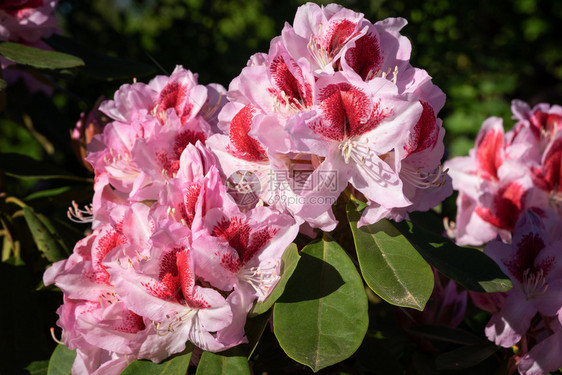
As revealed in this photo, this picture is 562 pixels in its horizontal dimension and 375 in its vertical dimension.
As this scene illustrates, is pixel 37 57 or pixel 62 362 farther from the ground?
pixel 37 57

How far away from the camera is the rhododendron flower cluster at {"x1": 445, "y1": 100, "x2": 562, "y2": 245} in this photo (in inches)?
50.5

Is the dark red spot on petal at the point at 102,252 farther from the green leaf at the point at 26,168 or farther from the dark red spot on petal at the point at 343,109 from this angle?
the green leaf at the point at 26,168

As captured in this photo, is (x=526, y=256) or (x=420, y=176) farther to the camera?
(x=526, y=256)

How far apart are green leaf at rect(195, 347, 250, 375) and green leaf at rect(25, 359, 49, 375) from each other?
47 centimetres

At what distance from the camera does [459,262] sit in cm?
96

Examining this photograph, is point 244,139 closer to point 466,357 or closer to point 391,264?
point 391,264

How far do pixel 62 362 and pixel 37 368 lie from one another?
172 mm

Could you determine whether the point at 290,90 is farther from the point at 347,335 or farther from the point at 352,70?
the point at 347,335

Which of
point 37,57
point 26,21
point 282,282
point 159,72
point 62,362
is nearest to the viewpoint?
point 282,282

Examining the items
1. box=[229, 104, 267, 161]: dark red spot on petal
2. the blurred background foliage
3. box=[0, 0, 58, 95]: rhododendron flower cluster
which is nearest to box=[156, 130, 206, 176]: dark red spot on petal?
box=[229, 104, 267, 161]: dark red spot on petal

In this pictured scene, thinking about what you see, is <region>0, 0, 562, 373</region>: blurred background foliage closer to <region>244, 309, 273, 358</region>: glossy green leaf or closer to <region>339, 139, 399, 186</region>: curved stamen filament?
<region>244, 309, 273, 358</region>: glossy green leaf

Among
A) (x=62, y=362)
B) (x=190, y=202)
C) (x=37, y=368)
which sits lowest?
(x=37, y=368)

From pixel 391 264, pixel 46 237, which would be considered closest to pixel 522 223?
pixel 391 264

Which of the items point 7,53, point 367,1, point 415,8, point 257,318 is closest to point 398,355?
point 257,318
